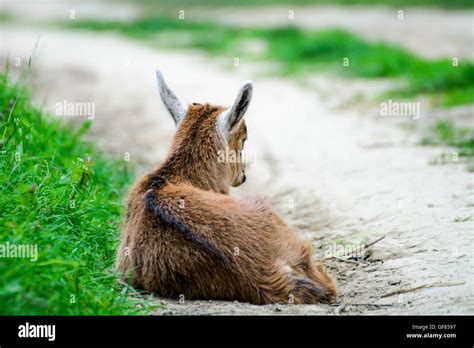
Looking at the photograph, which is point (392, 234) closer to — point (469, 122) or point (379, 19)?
point (469, 122)

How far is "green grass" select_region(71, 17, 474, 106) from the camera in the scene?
1308 centimetres

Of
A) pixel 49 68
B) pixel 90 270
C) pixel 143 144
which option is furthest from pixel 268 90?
pixel 90 270

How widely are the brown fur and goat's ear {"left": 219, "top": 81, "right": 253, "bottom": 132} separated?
0.64 metres

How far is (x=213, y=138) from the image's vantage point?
20.0ft
